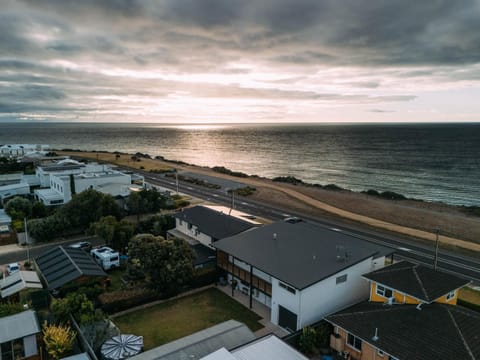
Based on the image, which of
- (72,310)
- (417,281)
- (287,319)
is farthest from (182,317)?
(417,281)

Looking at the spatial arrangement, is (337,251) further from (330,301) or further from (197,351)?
(197,351)

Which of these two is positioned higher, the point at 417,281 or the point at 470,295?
the point at 417,281

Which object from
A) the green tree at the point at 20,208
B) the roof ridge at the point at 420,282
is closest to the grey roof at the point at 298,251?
the roof ridge at the point at 420,282

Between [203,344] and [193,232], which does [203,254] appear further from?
[203,344]

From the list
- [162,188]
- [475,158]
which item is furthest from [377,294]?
[475,158]

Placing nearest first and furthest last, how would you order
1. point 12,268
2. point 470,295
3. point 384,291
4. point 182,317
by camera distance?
point 384,291
point 182,317
point 470,295
point 12,268

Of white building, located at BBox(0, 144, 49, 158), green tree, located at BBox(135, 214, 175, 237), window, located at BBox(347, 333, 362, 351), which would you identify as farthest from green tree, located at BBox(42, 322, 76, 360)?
white building, located at BBox(0, 144, 49, 158)
